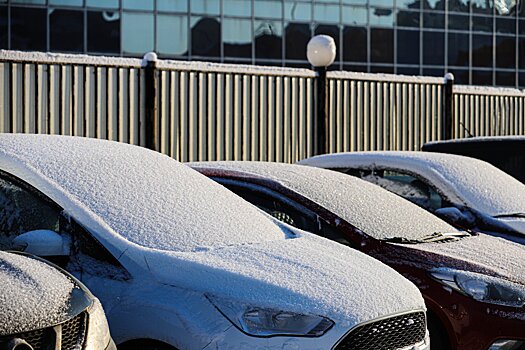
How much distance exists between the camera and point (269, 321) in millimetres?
4410

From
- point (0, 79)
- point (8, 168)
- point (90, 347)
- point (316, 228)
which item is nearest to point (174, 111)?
point (0, 79)

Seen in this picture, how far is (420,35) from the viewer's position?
1368 inches

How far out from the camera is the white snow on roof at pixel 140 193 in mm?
4992

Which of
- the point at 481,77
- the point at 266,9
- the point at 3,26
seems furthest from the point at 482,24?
the point at 3,26

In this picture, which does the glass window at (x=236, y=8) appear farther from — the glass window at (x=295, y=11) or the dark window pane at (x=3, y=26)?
the dark window pane at (x=3, y=26)

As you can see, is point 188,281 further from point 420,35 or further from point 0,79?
point 420,35

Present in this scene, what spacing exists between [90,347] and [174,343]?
0.69 m

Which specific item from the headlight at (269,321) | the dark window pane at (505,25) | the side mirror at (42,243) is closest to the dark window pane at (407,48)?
the dark window pane at (505,25)

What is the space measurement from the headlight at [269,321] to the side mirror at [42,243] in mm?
775

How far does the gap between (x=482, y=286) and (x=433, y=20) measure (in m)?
29.9

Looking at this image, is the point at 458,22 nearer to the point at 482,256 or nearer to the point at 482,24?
the point at 482,24

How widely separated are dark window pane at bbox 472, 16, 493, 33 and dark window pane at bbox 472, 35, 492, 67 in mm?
247

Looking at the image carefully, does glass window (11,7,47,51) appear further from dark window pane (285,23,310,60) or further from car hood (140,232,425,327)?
car hood (140,232,425,327)

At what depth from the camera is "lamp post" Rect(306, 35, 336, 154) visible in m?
12.1
